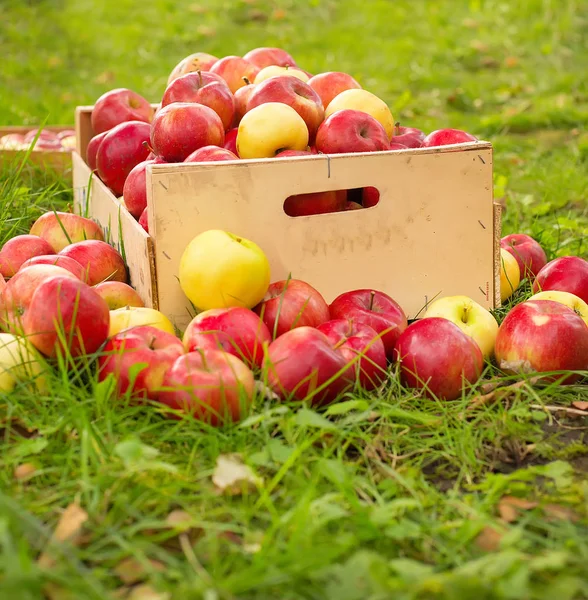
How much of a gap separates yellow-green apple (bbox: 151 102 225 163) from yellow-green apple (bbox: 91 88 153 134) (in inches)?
29.5

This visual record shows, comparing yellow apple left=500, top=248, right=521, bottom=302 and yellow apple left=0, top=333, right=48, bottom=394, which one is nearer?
yellow apple left=0, top=333, right=48, bottom=394

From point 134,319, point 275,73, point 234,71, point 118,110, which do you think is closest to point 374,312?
point 134,319

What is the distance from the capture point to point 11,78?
6.21m

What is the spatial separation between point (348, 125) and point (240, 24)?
19.2 ft

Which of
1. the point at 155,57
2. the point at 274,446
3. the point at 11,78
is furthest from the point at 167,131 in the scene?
the point at 155,57

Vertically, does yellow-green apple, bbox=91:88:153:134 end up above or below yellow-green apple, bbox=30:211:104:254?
above

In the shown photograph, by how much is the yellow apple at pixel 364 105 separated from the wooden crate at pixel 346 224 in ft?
0.98

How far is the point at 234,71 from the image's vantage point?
3037 mm

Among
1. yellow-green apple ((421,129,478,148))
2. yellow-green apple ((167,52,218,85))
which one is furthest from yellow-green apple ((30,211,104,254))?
yellow-green apple ((421,129,478,148))

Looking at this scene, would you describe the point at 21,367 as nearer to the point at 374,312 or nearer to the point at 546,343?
the point at 374,312

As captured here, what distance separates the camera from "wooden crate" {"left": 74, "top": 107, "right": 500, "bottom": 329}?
228cm

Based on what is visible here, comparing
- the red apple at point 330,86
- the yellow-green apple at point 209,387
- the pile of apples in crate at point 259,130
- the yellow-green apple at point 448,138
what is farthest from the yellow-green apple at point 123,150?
the yellow-green apple at point 209,387

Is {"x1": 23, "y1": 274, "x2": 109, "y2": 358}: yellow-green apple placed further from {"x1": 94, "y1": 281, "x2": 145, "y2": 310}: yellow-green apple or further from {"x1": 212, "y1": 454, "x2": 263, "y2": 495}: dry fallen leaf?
{"x1": 212, "y1": 454, "x2": 263, "y2": 495}: dry fallen leaf

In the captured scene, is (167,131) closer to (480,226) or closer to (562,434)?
(480,226)
